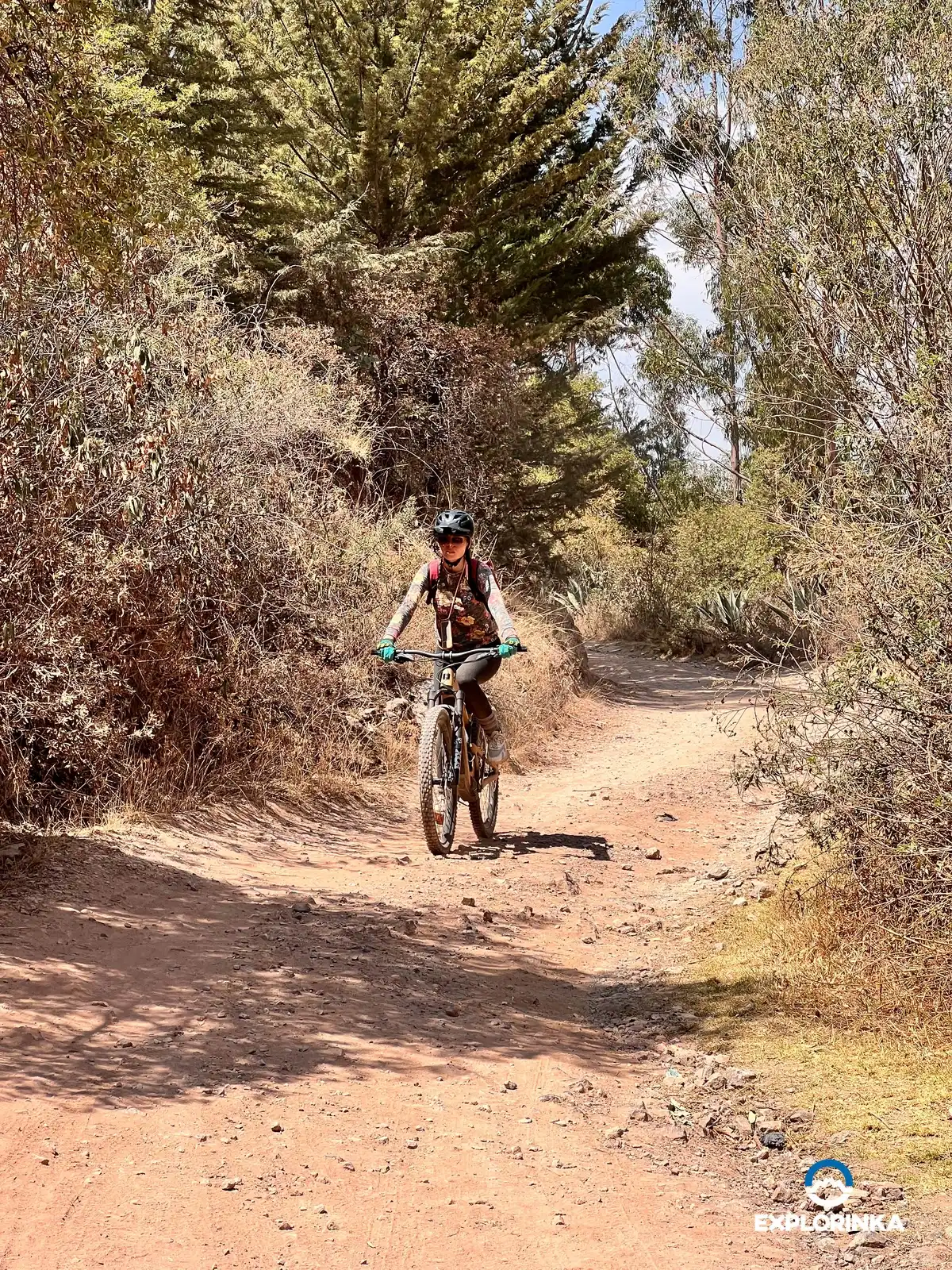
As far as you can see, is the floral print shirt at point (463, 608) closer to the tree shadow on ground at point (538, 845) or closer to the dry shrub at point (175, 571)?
the tree shadow on ground at point (538, 845)

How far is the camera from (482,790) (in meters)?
9.77

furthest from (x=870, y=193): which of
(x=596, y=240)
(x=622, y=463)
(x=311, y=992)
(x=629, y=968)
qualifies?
(x=622, y=463)

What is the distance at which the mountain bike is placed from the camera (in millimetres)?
8852

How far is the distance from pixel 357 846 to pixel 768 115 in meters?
6.15

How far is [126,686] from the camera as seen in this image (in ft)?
30.8

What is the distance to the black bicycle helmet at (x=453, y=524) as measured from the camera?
29.4ft

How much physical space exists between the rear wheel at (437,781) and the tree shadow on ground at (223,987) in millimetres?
1161

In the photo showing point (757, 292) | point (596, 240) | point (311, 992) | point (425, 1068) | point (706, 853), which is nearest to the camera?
point (425, 1068)

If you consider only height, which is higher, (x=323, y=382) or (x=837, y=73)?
(x=837, y=73)

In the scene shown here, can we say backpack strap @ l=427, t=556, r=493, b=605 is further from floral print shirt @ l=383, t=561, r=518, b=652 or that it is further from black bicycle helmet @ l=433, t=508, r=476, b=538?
black bicycle helmet @ l=433, t=508, r=476, b=538

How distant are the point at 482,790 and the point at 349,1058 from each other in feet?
14.7

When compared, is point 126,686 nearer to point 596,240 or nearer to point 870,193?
point 870,193

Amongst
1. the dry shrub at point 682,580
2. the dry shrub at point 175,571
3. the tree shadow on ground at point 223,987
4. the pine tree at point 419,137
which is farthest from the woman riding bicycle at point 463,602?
the dry shrub at point 682,580

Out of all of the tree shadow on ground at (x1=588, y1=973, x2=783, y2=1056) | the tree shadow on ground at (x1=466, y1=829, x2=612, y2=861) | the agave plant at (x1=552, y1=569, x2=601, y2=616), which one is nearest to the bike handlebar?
the tree shadow on ground at (x1=466, y1=829, x2=612, y2=861)
